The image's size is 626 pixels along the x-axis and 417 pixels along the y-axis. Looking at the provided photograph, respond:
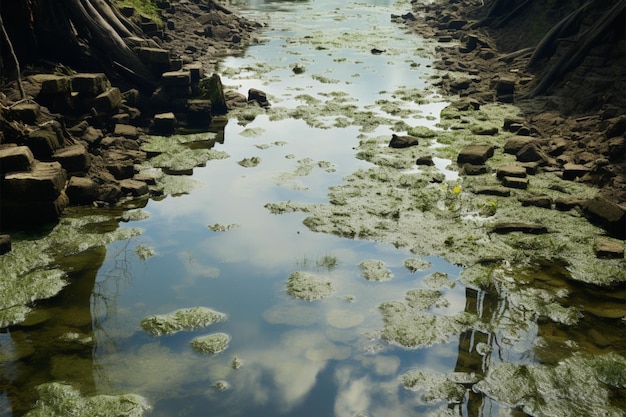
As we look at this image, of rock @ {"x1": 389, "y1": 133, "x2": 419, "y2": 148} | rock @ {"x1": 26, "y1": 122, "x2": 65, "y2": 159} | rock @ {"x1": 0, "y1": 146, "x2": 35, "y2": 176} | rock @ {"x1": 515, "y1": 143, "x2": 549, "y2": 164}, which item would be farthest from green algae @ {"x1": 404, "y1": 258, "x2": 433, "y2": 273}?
rock @ {"x1": 26, "y1": 122, "x2": 65, "y2": 159}

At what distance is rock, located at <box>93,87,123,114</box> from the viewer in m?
11.7

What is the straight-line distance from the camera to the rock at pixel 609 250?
7.72m

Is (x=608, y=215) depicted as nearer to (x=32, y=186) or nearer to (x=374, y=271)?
(x=374, y=271)

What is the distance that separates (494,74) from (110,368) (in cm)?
1619

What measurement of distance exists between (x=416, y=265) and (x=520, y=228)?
1.89m

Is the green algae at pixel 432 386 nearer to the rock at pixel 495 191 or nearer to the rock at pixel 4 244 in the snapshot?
the rock at pixel 495 191

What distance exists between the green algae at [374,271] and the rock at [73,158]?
488 centimetres

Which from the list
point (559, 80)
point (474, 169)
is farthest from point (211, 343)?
point (559, 80)

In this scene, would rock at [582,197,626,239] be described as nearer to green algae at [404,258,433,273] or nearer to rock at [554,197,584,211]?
rock at [554,197,584,211]

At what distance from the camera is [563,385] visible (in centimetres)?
545

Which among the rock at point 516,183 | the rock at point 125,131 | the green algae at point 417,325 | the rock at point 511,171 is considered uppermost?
the rock at point 125,131

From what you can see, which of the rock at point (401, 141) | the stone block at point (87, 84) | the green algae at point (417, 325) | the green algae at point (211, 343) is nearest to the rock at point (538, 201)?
the rock at point (401, 141)

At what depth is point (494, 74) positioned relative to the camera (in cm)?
1866

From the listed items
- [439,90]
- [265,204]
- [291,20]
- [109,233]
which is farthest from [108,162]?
[291,20]
